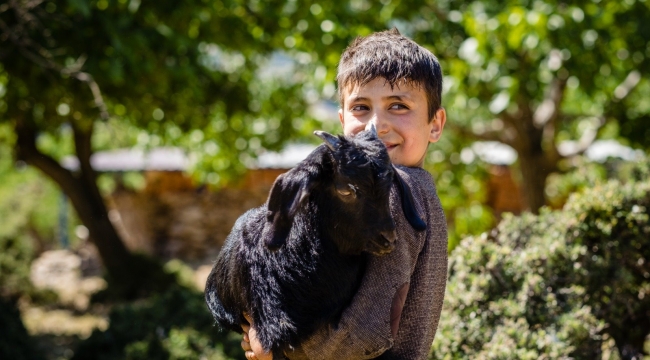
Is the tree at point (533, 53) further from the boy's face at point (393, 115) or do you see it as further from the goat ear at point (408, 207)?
the goat ear at point (408, 207)

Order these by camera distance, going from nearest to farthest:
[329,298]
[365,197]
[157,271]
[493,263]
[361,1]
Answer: [365,197]
[329,298]
[493,263]
[361,1]
[157,271]

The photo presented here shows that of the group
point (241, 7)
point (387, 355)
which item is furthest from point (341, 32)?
point (387, 355)

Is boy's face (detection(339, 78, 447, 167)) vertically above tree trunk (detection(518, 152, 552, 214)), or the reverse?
tree trunk (detection(518, 152, 552, 214))

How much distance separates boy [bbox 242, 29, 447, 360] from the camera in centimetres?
171

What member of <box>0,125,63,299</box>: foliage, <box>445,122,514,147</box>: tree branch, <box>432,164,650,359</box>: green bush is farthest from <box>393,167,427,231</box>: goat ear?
<box>0,125,63,299</box>: foliage

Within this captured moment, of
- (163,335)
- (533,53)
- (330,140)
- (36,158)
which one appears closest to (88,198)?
(36,158)

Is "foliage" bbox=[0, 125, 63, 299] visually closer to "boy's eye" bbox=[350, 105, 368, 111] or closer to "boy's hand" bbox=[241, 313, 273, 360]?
"boy's hand" bbox=[241, 313, 273, 360]

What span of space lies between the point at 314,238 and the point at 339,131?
7.66 feet

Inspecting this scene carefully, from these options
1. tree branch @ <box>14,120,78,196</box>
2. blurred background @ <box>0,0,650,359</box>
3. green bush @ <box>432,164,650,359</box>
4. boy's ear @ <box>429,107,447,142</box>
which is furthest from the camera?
tree branch @ <box>14,120,78,196</box>

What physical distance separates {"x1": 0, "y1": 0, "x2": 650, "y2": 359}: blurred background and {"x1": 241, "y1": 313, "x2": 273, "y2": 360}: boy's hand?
3.69 feet

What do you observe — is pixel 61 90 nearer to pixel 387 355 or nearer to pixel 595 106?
pixel 387 355

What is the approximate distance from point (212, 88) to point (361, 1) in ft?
7.16

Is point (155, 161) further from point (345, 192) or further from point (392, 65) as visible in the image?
point (345, 192)

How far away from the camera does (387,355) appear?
182cm
